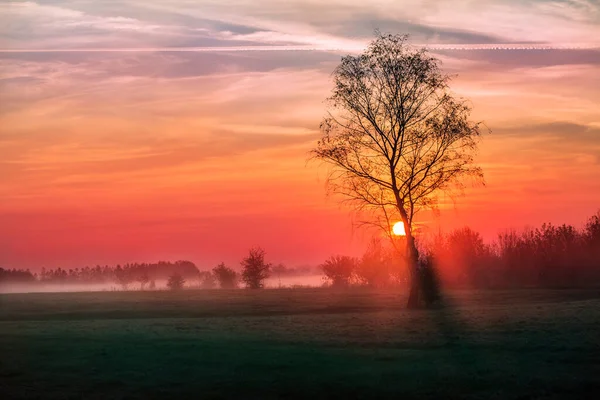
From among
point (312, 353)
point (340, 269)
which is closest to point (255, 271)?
point (340, 269)

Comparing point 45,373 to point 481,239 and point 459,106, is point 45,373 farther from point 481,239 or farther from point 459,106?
point 481,239

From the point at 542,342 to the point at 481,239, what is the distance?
7061 centimetres

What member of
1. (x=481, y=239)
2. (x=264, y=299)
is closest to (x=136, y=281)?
(x=481, y=239)

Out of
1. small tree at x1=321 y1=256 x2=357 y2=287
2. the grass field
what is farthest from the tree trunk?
small tree at x1=321 y1=256 x2=357 y2=287

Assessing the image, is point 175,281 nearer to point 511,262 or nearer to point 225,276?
point 225,276

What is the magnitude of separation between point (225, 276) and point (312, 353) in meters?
92.9

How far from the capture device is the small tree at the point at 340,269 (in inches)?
4550

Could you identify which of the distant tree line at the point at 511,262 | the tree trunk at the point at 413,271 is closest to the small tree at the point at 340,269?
the distant tree line at the point at 511,262

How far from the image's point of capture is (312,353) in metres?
34.2

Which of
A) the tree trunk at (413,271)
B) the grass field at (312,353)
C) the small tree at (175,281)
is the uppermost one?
the small tree at (175,281)

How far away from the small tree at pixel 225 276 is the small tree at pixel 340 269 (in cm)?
1690

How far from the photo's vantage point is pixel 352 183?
62.2 meters

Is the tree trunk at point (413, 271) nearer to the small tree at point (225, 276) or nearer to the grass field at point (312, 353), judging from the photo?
the grass field at point (312, 353)

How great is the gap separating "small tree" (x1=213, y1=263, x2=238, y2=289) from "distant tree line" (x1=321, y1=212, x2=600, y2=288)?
2245 centimetres
